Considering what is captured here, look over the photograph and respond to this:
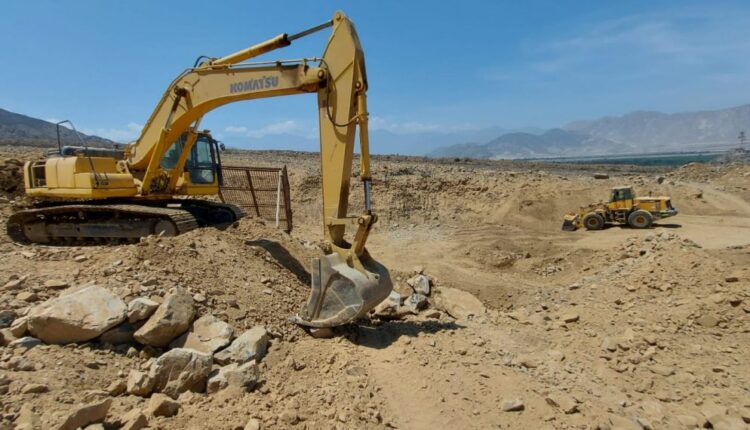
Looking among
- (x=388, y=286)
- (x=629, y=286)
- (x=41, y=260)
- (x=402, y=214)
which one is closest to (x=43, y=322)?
(x=41, y=260)

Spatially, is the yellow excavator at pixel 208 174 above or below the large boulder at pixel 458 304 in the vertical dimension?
above

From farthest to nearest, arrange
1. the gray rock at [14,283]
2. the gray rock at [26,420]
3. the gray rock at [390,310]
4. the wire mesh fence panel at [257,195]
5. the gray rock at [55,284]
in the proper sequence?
the wire mesh fence panel at [257,195], the gray rock at [390,310], the gray rock at [55,284], the gray rock at [14,283], the gray rock at [26,420]

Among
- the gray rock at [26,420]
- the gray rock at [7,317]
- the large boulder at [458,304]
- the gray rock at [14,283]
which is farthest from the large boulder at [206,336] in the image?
the large boulder at [458,304]

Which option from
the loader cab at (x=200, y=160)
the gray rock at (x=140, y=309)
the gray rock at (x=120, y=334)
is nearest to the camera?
the gray rock at (x=120, y=334)

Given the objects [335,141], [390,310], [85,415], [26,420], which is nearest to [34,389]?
[26,420]

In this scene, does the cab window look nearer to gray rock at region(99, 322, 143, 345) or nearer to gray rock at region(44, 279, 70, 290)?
gray rock at region(44, 279, 70, 290)

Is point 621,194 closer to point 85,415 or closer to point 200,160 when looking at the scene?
point 200,160

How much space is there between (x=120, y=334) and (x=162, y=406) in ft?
4.19

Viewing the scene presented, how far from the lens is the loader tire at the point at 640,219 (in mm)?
15422

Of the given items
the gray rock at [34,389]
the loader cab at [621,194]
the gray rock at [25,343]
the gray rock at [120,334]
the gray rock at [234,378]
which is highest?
the loader cab at [621,194]

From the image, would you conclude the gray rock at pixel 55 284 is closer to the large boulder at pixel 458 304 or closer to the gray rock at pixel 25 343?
the gray rock at pixel 25 343

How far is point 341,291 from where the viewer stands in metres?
5.20

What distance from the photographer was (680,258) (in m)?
7.83

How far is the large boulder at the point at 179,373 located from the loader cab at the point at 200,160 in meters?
5.41
